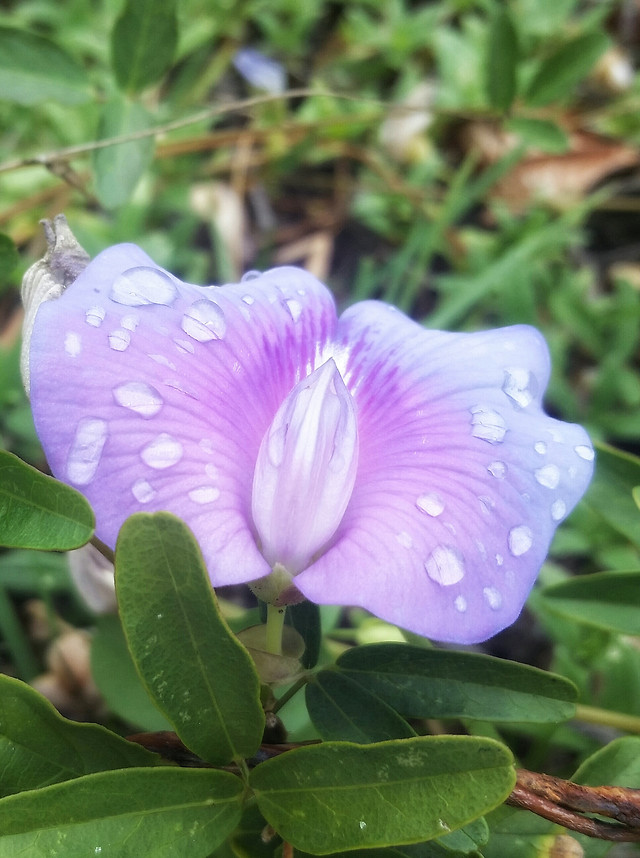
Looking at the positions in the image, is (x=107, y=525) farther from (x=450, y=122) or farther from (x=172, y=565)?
(x=450, y=122)

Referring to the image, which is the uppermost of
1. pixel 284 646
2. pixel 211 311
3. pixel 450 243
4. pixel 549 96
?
pixel 549 96

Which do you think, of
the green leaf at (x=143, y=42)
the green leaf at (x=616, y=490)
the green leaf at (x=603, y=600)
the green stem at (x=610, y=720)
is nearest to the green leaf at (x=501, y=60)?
the green leaf at (x=143, y=42)

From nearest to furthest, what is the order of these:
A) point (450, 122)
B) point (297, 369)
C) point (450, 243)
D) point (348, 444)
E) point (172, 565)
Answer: point (172, 565)
point (348, 444)
point (297, 369)
point (450, 243)
point (450, 122)

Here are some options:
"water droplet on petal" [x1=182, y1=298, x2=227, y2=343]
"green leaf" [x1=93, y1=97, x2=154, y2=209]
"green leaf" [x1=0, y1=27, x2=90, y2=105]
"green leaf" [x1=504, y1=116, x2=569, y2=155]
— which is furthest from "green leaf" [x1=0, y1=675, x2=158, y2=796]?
"green leaf" [x1=504, y1=116, x2=569, y2=155]

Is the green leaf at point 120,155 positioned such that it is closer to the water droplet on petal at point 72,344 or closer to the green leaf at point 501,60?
the water droplet on petal at point 72,344

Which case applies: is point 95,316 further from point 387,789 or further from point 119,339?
point 387,789

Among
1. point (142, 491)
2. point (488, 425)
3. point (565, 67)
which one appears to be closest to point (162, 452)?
point (142, 491)

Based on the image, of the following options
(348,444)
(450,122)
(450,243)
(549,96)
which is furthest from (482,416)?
(450,122)
